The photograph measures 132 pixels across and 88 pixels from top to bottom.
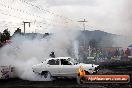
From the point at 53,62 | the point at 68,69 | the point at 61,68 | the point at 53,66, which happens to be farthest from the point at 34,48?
the point at 68,69

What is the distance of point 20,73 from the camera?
23750mm

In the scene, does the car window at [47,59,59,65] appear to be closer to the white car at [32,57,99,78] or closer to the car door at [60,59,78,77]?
the white car at [32,57,99,78]

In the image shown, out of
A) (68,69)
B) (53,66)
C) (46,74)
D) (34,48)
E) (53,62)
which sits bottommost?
(46,74)

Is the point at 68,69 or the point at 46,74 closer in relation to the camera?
the point at 68,69

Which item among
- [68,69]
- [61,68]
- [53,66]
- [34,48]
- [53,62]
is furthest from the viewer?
[34,48]

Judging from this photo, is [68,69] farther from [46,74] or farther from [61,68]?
[46,74]

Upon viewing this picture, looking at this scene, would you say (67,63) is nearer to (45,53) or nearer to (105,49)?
(45,53)

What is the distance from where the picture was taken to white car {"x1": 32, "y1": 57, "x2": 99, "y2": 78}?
20.8 m

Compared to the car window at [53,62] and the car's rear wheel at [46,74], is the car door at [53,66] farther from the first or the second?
the car's rear wheel at [46,74]

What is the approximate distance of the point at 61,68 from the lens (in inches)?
832

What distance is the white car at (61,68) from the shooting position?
20828 mm

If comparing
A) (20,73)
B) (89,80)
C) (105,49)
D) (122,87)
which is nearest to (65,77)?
(20,73)

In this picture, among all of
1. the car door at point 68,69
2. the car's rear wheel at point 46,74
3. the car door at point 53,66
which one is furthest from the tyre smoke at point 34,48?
the car door at point 68,69

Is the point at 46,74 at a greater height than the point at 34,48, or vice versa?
the point at 34,48
